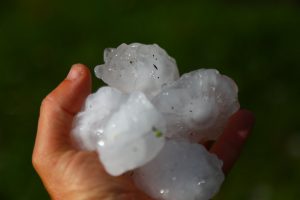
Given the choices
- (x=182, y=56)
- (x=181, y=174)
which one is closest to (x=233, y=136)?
(x=181, y=174)

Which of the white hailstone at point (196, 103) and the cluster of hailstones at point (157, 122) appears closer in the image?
the cluster of hailstones at point (157, 122)

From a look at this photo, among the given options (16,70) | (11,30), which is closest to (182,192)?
(16,70)

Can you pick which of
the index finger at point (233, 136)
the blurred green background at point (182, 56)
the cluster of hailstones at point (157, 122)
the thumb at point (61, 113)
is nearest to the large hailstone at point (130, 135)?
the cluster of hailstones at point (157, 122)

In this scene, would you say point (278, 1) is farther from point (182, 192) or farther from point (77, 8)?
point (182, 192)

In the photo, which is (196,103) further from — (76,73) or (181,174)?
(76,73)

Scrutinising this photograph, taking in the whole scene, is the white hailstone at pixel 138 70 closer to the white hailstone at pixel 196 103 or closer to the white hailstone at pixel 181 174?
the white hailstone at pixel 196 103

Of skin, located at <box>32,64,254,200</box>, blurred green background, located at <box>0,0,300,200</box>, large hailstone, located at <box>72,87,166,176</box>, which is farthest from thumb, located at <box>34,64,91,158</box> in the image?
blurred green background, located at <box>0,0,300,200</box>
